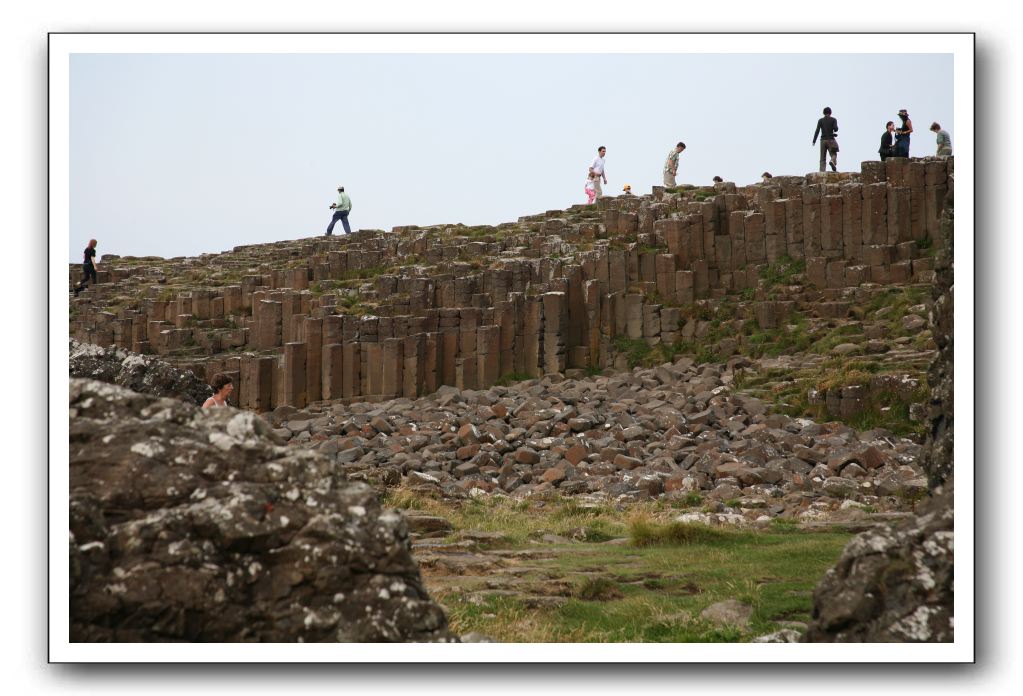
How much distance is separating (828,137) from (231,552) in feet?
62.0

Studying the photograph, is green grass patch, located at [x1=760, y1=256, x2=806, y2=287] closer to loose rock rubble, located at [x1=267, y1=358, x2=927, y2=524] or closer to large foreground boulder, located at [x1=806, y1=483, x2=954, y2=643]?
loose rock rubble, located at [x1=267, y1=358, x2=927, y2=524]

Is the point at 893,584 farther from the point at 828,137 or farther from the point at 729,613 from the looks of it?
the point at 828,137

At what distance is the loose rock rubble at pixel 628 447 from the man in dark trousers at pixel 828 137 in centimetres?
498

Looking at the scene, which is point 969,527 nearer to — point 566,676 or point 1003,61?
point 566,676

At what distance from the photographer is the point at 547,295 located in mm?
28391

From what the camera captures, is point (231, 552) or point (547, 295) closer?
point (231, 552)

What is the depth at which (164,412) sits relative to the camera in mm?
Result: 6750

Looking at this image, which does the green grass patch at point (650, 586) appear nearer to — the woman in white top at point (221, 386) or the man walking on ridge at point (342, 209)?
the woman in white top at point (221, 386)

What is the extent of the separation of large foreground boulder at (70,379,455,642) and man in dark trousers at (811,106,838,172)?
12859mm

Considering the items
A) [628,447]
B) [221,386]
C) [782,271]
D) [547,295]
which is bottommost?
[628,447]

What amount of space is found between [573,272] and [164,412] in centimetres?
2289

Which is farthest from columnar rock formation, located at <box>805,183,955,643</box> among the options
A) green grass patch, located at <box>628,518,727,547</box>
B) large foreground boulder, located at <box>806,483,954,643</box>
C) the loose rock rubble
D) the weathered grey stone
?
the loose rock rubble

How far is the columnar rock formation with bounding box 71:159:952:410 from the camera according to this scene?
2758cm

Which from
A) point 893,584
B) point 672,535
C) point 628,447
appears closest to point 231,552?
point 893,584
